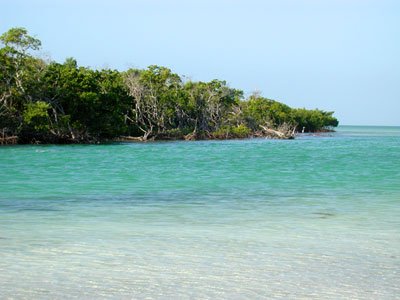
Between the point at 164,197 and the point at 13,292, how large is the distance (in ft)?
21.8

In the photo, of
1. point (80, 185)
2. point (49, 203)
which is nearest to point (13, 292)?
point (49, 203)

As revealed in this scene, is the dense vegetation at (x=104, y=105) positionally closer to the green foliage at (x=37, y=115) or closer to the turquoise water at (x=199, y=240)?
A: the green foliage at (x=37, y=115)

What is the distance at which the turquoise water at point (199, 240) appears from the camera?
4105 millimetres

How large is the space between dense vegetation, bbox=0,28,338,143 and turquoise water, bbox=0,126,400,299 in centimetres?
1747

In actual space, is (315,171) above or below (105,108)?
below

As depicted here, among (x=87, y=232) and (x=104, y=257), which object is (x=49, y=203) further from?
(x=104, y=257)

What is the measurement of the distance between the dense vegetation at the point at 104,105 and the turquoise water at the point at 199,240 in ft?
57.3

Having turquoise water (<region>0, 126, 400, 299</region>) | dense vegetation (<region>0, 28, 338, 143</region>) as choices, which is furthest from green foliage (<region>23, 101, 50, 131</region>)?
turquoise water (<region>0, 126, 400, 299</region>)

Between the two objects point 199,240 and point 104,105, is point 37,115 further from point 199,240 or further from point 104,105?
point 199,240

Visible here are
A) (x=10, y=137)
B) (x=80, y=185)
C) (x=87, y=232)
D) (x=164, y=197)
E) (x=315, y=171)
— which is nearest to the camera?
(x=87, y=232)

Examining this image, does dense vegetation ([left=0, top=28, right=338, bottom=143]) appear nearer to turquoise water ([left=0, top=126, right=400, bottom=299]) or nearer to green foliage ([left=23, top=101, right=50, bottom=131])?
green foliage ([left=23, top=101, right=50, bottom=131])

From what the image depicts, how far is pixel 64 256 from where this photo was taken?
514 centimetres

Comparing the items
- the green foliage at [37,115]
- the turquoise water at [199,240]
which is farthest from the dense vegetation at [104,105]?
the turquoise water at [199,240]

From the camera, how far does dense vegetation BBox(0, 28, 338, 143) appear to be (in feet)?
96.6
